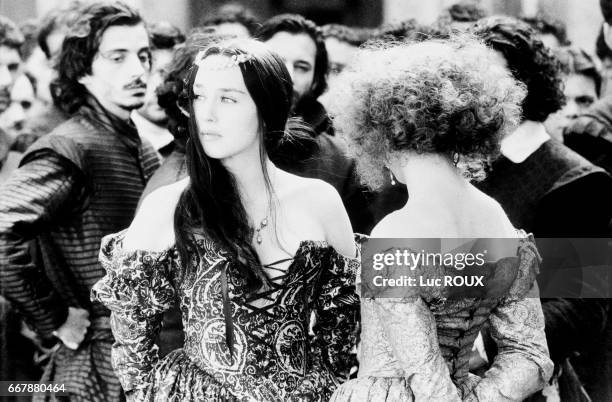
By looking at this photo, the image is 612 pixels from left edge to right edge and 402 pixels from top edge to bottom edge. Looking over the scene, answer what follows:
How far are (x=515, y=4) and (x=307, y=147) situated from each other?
3.05 feet

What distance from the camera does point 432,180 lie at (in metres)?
1.83

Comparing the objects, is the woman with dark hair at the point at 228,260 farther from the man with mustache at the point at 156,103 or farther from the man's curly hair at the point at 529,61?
the man with mustache at the point at 156,103

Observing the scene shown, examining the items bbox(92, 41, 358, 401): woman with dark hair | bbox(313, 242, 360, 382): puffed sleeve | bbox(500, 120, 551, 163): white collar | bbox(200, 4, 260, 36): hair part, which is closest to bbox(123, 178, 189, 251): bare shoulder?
bbox(92, 41, 358, 401): woman with dark hair

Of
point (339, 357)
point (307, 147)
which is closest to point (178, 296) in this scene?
point (339, 357)

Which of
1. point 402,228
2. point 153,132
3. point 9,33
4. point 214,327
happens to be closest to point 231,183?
point 214,327

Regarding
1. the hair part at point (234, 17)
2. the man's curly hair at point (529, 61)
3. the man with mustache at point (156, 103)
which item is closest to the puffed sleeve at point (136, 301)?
the man with mustache at point (156, 103)

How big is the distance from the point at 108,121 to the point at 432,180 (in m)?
1.15

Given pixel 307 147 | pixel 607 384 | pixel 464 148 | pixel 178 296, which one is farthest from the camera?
pixel 607 384

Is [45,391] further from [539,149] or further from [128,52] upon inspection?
[539,149]

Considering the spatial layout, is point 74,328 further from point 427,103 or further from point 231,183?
point 427,103

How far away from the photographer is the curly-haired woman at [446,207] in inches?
69.9

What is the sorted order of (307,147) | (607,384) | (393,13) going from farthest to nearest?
(393,13)
(607,384)
(307,147)

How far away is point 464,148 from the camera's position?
6.08 ft

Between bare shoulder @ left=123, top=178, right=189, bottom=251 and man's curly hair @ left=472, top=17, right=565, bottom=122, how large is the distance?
1.02 meters
